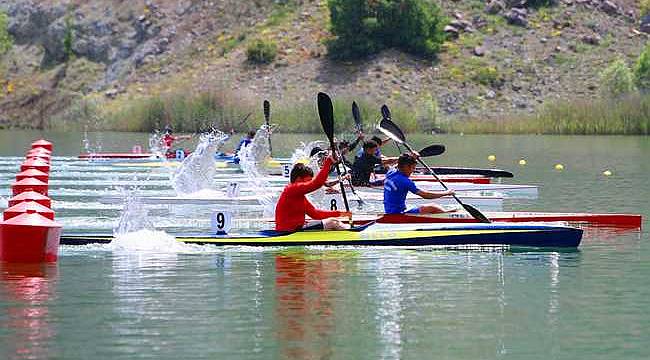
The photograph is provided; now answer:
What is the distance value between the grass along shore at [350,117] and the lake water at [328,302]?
1625 inches

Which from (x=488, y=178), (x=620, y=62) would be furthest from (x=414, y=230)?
(x=620, y=62)

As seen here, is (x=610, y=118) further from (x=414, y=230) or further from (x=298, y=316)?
(x=298, y=316)

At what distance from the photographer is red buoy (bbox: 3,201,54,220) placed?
2102cm

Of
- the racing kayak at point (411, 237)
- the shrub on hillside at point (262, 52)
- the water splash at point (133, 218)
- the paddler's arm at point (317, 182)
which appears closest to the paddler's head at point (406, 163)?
the racing kayak at point (411, 237)

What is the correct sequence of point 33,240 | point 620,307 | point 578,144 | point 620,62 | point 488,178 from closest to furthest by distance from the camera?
point 620,307, point 33,240, point 488,178, point 578,144, point 620,62

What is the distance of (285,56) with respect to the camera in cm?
8738

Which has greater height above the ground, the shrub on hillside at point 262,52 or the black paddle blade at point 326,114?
the shrub on hillside at point 262,52

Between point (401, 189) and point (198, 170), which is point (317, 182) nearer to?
point (401, 189)

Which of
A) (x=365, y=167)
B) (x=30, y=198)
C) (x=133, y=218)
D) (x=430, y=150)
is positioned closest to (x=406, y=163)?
(x=133, y=218)

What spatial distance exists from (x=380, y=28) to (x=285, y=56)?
5439 mm

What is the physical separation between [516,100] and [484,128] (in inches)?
344

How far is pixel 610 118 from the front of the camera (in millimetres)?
67062

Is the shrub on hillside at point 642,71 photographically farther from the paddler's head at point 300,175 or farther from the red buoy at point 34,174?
the red buoy at point 34,174

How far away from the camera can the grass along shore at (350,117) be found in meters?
67.4
